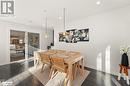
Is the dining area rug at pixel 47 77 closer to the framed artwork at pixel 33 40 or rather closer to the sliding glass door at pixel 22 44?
the sliding glass door at pixel 22 44

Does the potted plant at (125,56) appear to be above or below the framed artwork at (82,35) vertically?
below

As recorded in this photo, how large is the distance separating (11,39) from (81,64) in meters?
4.62

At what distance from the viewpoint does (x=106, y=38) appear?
4.53 m

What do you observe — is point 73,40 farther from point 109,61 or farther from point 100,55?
point 109,61

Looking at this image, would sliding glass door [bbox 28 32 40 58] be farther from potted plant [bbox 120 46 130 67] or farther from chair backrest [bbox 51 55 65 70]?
potted plant [bbox 120 46 130 67]

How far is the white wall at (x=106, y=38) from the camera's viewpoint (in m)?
3.97

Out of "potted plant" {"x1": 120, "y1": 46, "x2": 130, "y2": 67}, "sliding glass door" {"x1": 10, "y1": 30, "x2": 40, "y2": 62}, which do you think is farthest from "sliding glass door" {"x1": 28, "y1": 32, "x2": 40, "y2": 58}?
"potted plant" {"x1": 120, "y1": 46, "x2": 130, "y2": 67}

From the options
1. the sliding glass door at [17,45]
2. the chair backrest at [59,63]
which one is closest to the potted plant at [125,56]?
the chair backrest at [59,63]

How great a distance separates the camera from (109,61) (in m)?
4.41

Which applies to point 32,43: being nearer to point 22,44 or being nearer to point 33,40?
point 33,40

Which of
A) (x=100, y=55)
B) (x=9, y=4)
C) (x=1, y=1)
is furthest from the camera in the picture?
(x=100, y=55)

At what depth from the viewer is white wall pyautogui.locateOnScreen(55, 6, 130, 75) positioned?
397 cm

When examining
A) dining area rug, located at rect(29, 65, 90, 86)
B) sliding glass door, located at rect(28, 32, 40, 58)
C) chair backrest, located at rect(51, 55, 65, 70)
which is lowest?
dining area rug, located at rect(29, 65, 90, 86)

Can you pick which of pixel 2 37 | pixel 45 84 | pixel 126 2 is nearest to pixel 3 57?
pixel 2 37
